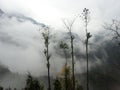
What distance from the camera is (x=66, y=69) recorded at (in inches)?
2650

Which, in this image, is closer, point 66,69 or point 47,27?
point 47,27

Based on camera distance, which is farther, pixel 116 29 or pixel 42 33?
pixel 42 33

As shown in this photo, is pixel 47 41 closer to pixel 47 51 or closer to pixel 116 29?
pixel 47 51

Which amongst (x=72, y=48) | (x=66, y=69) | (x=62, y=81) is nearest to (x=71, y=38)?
(x=72, y=48)

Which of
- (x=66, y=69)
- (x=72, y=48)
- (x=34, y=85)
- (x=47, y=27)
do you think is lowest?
(x=34, y=85)

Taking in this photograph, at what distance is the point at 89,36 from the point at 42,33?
9310 millimetres

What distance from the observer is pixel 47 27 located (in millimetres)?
52000

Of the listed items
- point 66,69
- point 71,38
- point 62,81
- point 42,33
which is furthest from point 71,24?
point 62,81

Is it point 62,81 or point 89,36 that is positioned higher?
point 89,36

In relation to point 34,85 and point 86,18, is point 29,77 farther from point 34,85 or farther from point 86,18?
point 86,18

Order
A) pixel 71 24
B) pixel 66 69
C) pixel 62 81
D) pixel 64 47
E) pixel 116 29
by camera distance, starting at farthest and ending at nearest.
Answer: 1. pixel 62 81
2. pixel 66 69
3. pixel 64 47
4. pixel 71 24
5. pixel 116 29

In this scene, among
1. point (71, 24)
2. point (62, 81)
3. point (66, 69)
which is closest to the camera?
point (71, 24)

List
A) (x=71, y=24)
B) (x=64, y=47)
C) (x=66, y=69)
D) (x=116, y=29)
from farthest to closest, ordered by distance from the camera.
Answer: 1. (x=66, y=69)
2. (x=64, y=47)
3. (x=71, y=24)
4. (x=116, y=29)

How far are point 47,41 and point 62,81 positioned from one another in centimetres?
2842
